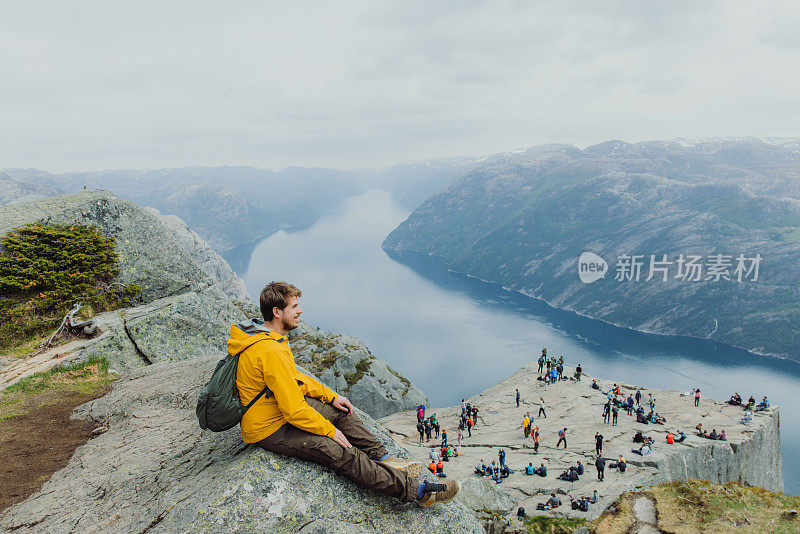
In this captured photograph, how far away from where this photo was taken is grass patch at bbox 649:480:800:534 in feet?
35.1

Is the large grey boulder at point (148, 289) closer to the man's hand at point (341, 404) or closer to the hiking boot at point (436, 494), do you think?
the man's hand at point (341, 404)

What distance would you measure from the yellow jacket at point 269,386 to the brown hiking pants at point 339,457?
0.17m

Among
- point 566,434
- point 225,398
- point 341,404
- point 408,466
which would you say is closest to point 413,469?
point 408,466

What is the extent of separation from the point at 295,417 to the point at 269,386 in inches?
25.8

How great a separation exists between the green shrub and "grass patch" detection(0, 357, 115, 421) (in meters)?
5.53

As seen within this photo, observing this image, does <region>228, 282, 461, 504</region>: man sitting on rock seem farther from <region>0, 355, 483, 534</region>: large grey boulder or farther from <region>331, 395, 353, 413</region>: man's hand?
<region>0, 355, 483, 534</region>: large grey boulder

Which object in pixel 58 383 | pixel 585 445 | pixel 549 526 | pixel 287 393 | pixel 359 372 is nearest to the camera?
pixel 287 393

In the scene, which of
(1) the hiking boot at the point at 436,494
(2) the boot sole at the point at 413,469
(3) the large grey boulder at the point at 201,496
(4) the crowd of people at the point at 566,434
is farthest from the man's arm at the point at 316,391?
(4) the crowd of people at the point at 566,434

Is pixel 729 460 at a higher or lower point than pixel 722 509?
lower

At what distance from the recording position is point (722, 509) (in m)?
11.4

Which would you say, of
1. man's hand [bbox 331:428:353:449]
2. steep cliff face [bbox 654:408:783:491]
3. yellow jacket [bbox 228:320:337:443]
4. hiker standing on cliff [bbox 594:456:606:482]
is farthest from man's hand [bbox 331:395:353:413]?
steep cliff face [bbox 654:408:783:491]

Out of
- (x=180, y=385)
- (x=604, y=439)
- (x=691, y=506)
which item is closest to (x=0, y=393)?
(x=180, y=385)

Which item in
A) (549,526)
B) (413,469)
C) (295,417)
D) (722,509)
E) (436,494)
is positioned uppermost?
(295,417)

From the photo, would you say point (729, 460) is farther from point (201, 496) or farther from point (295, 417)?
point (201, 496)
